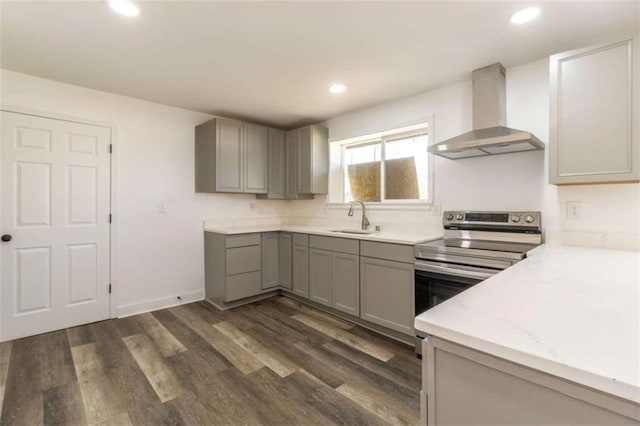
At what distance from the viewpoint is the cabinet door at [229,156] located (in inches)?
138

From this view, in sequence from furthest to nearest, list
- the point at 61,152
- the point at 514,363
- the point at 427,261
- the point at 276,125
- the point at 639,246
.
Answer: the point at 276,125 → the point at 61,152 → the point at 427,261 → the point at 639,246 → the point at 514,363

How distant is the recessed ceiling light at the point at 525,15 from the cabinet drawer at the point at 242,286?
10.9 ft

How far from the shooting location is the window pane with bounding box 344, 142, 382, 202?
145 inches

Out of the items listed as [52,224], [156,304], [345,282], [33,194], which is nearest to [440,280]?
[345,282]

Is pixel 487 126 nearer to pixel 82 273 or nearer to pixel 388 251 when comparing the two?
pixel 388 251

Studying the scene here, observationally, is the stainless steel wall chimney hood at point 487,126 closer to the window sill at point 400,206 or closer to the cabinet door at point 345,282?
the window sill at point 400,206

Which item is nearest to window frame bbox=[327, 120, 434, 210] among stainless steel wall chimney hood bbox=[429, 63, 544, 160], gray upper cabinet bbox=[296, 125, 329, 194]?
gray upper cabinet bbox=[296, 125, 329, 194]

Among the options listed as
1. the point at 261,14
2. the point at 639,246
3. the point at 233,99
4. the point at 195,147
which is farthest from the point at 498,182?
the point at 195,147

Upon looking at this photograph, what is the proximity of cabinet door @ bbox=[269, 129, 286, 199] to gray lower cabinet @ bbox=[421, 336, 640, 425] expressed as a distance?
353 cm

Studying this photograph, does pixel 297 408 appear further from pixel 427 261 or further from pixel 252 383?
pixel 427 261

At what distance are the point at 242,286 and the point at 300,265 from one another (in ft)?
2.38

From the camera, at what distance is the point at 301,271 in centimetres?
352

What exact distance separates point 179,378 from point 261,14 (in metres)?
2.47

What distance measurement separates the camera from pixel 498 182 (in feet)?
8.34
